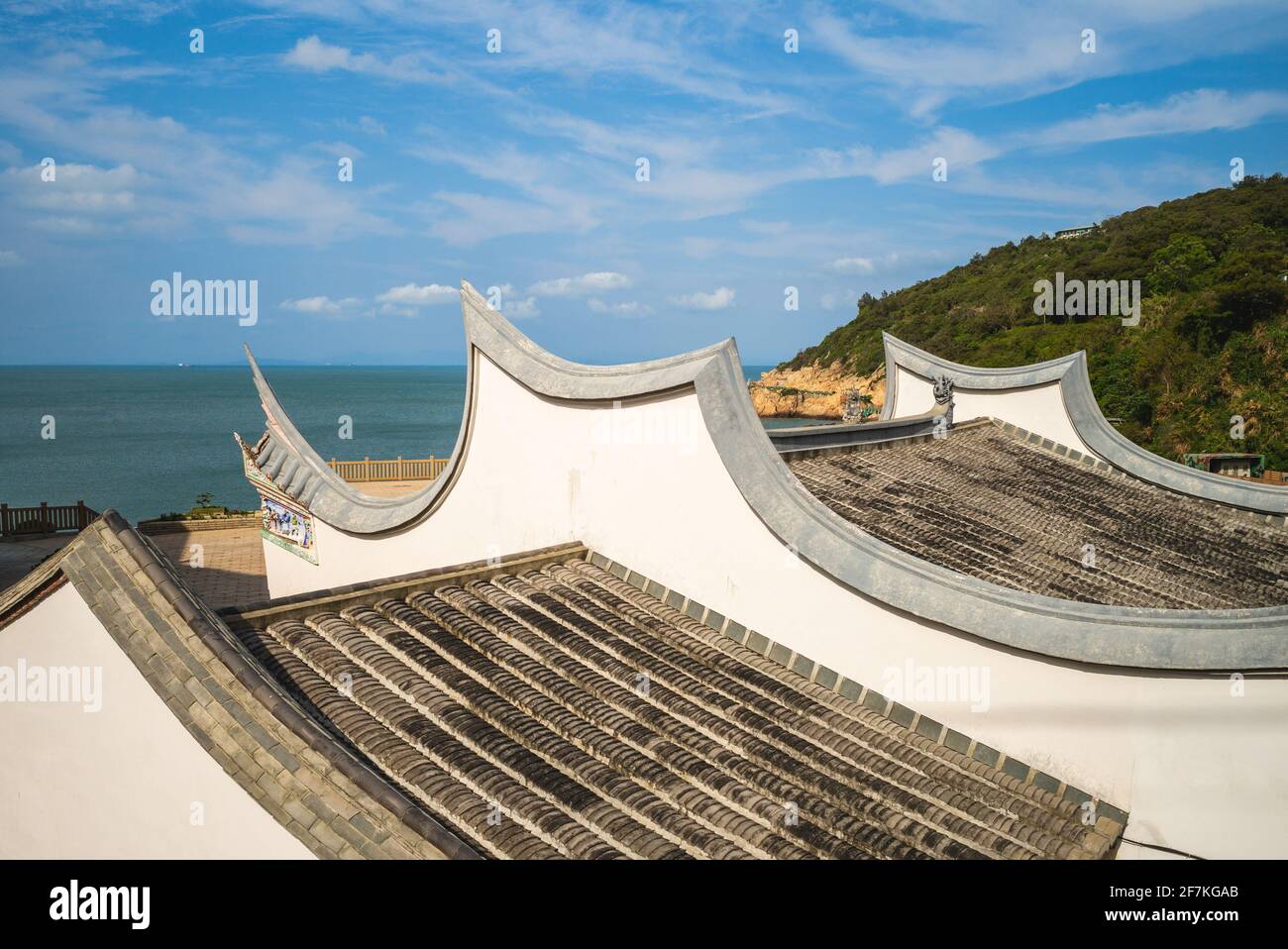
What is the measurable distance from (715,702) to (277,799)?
11.1 ft

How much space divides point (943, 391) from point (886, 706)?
30.5ft

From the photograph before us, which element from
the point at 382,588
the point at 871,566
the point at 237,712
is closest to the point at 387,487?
the point at 382,588

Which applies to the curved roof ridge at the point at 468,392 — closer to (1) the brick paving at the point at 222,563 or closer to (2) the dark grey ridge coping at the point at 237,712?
(2) the dark grey ridge coping at the point at 237,712

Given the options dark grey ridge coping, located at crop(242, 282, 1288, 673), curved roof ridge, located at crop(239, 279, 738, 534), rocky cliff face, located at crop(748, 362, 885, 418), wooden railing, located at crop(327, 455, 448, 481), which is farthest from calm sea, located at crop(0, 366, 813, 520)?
dark grey ridge coping, located at crop(242, 282, 1288, 673)

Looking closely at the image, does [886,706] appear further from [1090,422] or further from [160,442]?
[160,442]

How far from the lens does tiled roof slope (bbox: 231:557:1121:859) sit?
210 inches

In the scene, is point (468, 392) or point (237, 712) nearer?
point (237, 712)

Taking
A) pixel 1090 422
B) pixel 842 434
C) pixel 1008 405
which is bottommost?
pixel 842 434

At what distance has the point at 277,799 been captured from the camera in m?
4.49

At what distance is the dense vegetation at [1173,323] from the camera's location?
45281 mm

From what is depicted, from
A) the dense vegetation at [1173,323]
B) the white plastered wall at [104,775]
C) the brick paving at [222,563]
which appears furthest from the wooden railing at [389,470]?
the dense vegetation at [1173,323]

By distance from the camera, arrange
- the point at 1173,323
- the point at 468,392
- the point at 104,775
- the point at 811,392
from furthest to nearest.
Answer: the point at 811,392 → the point at 1173,323 → the point at 468,392 → the point at 104,775

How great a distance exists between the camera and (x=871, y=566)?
7.09 m

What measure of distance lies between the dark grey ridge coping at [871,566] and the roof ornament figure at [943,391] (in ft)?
27.8
